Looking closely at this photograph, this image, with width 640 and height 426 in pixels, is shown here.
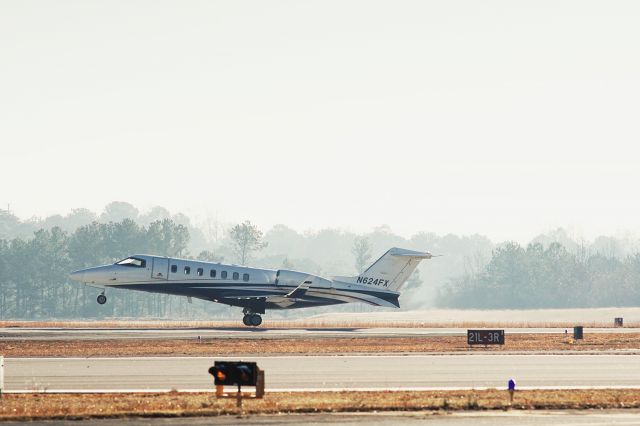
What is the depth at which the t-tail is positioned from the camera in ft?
219

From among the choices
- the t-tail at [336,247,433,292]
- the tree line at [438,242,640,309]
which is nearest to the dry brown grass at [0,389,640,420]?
the t-tail at [336,247,433,292]

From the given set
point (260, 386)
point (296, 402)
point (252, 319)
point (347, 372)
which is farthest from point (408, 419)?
point (252, 319)

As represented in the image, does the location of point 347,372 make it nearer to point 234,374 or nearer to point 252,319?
point 234,374

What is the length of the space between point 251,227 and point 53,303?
5013 centimetres

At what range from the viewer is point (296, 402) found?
2605 cm

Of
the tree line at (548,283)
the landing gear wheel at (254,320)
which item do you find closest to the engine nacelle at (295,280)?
the landing gear wheel at (254,320)

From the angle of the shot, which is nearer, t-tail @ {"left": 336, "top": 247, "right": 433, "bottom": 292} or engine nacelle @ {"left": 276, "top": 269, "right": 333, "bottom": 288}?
engine nacelle @ {"left": 276, "top": 269, "right": 333, "bottom": 288}

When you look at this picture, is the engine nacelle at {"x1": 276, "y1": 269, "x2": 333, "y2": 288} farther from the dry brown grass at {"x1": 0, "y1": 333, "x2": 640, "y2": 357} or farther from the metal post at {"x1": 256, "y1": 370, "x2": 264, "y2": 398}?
the metal post at {"x1": 256, "y1": 370, "x2": 264, "y2": 398}

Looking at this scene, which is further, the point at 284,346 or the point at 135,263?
the point at 135,263

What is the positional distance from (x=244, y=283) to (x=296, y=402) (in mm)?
38790

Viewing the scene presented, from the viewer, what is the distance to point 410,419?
23.3m

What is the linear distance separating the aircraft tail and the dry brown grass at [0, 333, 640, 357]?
38.0 ft

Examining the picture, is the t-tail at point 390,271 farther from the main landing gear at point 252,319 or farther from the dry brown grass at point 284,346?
the dry brown grass at point 284,346

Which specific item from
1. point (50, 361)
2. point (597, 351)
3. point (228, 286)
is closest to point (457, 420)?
point (50, 361)
